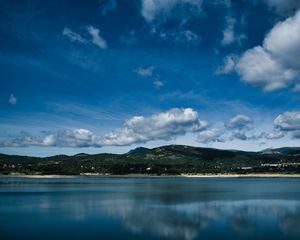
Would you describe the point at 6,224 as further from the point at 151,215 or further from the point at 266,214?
the point at 266,214

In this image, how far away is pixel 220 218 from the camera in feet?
148

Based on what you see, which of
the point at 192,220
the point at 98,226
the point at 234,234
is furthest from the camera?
the point at 192,220

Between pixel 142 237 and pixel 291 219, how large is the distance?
20195mm

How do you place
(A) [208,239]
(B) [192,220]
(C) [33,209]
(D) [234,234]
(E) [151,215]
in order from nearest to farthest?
(A) [208,239] < (D) [234,234] < (B) [192,220] < (E) [151,215] < (C) [33,209]

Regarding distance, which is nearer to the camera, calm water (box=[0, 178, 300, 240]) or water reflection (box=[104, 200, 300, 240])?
calm water (box=[0, 178, 300, 240])

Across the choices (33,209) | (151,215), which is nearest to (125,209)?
(151,215)

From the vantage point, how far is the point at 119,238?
32.7m

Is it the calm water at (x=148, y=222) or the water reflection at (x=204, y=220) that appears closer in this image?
the calm water at (x=148, y=222)

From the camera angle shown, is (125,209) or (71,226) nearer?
(71,226)

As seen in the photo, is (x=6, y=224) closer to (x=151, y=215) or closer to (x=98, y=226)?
(x=98, y=226)

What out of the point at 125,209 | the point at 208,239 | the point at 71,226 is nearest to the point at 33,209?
the point at 125,209

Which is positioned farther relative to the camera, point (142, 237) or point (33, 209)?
point (33, 209)

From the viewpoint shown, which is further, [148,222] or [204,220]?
[204,220]

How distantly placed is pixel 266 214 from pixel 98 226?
21.9 meters
